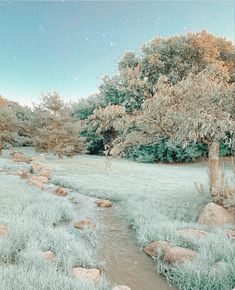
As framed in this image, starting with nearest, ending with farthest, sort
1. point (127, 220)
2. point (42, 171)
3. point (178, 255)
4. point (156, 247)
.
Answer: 1. point (178, 255)
2. point (156, 247)
3. point (127, 220)
4. point (42, 171)

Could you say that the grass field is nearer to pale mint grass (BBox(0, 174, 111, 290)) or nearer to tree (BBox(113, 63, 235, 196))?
pale mint grass (BBox(0, 174, 111, 290))

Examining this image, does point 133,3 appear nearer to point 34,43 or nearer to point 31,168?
point 34,43

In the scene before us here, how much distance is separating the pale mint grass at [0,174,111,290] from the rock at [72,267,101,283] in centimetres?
10

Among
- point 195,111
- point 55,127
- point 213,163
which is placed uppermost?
point 55,127

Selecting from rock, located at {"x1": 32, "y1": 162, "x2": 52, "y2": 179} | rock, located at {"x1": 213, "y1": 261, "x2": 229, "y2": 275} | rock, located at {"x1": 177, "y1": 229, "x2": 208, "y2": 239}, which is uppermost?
rock, located at {"x1": 32, "y1": 162, "x2": 52, "y2": 179}

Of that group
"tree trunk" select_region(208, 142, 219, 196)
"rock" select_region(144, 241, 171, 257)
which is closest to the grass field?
"rock" select_region(144, 241, 171, 257)

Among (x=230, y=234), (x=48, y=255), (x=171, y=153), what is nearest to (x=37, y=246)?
(x=48, y=255)

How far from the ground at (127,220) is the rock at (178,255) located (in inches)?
5.5

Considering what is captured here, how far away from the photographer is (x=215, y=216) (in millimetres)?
6551

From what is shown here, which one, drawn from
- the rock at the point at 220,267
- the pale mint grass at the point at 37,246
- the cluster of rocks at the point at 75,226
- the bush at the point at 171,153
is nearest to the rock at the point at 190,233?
the rock at the point at 220,267

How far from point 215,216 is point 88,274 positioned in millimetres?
3240

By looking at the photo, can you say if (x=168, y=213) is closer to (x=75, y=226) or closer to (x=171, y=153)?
(x=75, y=226)

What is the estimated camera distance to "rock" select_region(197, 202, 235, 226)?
21.1ft

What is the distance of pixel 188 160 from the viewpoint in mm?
20109
